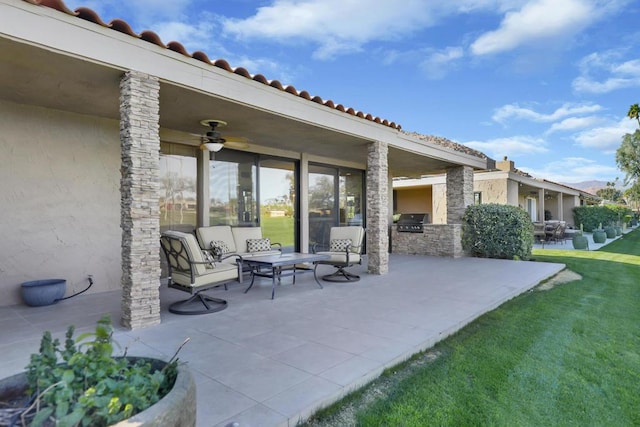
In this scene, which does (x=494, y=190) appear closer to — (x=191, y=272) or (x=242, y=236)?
(x=242, y=236)

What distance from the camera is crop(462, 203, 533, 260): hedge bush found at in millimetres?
9945

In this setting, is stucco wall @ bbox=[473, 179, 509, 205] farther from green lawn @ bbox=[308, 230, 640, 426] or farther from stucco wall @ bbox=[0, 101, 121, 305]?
stucco wall @ bbox=[0, 101, 121, 305]

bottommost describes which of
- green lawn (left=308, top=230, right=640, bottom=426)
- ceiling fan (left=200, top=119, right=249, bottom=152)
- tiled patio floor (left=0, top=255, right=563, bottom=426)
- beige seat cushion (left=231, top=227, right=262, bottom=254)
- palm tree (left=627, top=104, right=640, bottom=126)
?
green lawn (left=308, top=230, right=640, bottom=426)

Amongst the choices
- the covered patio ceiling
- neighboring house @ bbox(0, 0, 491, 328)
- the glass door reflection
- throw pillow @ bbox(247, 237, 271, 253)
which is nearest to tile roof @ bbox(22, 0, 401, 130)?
neighboring house @ bbox(0, 0, 491, 328)

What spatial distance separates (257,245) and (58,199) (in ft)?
11.9

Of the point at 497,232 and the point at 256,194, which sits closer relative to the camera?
the point at 256,194

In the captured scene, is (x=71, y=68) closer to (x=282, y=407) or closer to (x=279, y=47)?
(x=282, y=407)

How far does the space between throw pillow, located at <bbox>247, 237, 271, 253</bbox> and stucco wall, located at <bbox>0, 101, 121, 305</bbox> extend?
8.17 feet

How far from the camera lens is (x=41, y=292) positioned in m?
5.11

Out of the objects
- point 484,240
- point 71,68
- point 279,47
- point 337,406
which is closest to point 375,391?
point 337,406

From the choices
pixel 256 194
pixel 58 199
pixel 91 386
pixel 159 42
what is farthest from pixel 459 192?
pixel 91 386

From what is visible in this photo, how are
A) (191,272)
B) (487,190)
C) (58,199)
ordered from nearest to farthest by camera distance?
1. (191,272)
2. (58,199)
3. (487,190)

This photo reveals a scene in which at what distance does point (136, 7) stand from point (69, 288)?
556cm

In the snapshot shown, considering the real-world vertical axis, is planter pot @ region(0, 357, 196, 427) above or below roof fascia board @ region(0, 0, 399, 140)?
below
